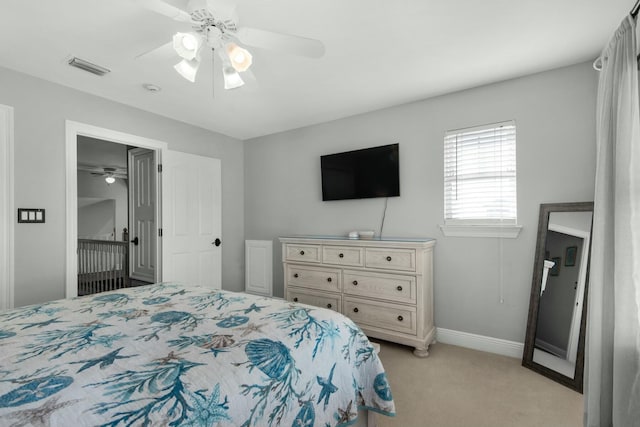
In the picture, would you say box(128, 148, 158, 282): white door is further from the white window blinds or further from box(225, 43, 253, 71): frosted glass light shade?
the white window blinds

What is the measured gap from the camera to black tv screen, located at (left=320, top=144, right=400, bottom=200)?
330cm

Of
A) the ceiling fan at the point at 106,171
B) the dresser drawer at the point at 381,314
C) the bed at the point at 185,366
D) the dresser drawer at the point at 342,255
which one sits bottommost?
the dresser drawer at the point at 381,314

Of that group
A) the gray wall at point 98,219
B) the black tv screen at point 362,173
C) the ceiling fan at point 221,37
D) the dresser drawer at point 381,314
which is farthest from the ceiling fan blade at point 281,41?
the gray wall at point 98,219

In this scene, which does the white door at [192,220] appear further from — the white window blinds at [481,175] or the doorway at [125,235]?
the white window blinds at [481,175]

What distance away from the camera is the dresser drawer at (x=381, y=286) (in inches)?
110

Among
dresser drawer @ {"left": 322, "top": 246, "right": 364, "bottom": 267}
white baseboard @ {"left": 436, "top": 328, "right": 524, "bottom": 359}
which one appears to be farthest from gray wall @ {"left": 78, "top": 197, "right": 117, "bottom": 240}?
white baseboard @ {"left": 436, "top": 328, "right": 524, "bottom": 359}

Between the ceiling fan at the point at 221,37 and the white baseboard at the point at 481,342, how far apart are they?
108 inches

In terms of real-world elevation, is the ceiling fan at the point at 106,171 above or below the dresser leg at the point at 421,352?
above

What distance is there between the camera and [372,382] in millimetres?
1524

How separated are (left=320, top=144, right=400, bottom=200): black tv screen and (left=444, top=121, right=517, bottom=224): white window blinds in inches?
20.9

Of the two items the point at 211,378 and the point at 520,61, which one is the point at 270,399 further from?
the point at 520,61

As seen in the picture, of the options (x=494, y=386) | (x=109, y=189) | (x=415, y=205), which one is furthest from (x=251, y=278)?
(x=109, y=189)

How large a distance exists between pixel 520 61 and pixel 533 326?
2.12m

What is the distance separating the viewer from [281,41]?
168cm
